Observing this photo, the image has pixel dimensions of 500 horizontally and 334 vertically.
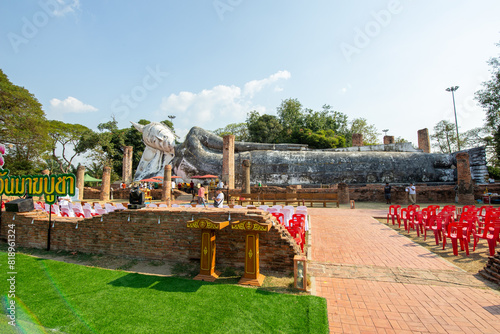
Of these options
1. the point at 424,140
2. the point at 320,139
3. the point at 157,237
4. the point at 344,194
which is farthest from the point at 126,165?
the point at 424,140

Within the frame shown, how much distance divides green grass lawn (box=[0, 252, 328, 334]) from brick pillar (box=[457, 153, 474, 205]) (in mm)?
15418

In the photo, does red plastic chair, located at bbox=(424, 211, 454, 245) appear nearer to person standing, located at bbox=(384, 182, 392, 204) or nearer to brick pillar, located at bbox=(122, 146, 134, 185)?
person standing, located at bbox=(384, 182, 392, 204)

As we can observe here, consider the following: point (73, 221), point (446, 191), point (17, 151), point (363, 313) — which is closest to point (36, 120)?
point (17, 151)

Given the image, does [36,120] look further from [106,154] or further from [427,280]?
[427,280]

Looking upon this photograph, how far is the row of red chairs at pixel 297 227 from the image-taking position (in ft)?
18.9

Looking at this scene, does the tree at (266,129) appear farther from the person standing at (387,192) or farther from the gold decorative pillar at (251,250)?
the gold decorative pillar at (251,250)

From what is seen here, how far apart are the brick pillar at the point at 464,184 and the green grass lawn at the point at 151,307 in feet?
50.6

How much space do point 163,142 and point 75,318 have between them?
82.0 feet

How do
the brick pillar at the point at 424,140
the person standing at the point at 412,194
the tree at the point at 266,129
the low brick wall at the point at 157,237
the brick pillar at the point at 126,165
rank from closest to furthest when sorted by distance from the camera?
the low brick wall at the point at 157,237 < the person standing at the point at 412,194 < the brick pillar at the point at 424,140 < the brick pillar at the point at 126,165 < the tree at the point at 266,129

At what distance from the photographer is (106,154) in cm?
3725

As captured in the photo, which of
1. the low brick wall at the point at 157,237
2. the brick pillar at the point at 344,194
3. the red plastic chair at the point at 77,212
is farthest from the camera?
the brick pillar at the point at 344,194

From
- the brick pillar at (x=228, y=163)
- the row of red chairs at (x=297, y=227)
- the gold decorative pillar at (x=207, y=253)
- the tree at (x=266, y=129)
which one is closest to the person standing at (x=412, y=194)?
the row of red chairs at (x=297, y=227)

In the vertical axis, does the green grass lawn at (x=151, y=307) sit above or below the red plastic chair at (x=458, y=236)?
below

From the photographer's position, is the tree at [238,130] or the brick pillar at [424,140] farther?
the tree at [238,130]
